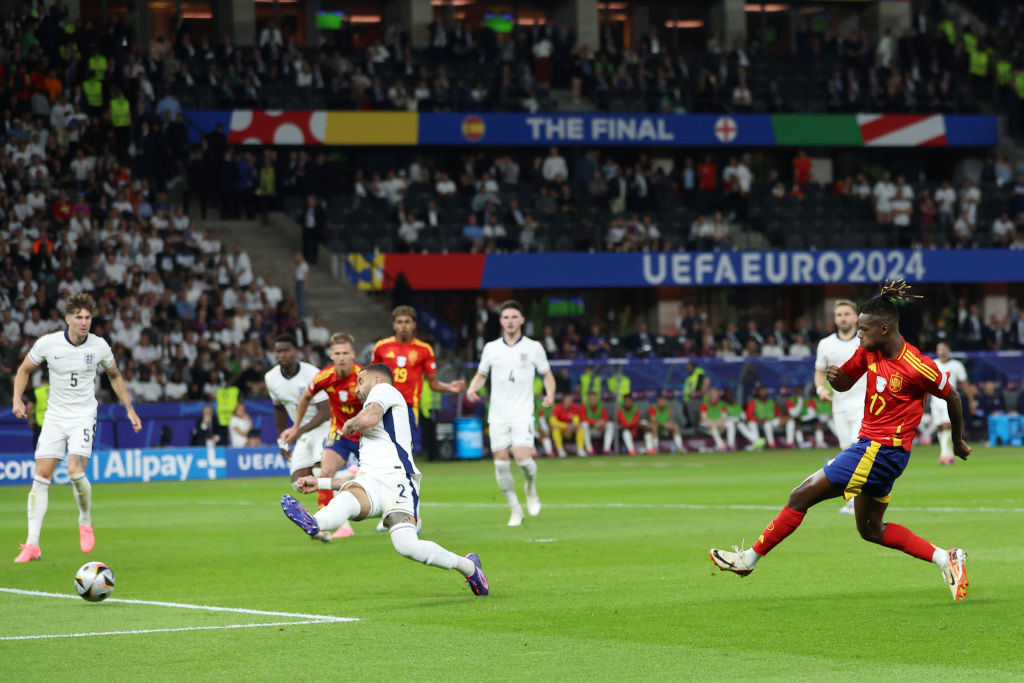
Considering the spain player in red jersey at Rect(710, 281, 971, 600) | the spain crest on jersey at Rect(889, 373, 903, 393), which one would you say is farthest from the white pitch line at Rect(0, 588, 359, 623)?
the spain crest on jersey at Rect(889, 373, 903, 393)

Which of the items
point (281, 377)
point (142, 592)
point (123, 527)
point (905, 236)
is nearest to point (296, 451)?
point (281, 377)

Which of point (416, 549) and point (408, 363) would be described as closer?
point (416, 549)

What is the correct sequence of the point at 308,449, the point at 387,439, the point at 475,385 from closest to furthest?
the point at 387,439 < the point at 308,449 < the point at 475,385

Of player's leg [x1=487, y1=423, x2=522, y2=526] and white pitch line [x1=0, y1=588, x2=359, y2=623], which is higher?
white pitch line [x1=0, y1=588, x2=359, y2=623]

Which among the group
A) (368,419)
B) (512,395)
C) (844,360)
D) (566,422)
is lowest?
(566,422)

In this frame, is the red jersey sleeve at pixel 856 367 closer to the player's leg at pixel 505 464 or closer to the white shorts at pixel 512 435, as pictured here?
the player's leg at pixel 505 464

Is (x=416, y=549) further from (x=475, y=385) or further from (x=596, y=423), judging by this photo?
(x=596, y=423)

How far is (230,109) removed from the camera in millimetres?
41188

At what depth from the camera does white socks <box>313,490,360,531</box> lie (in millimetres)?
10227

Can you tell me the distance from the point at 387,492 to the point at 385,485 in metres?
0.06

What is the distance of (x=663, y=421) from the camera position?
35.6 metres

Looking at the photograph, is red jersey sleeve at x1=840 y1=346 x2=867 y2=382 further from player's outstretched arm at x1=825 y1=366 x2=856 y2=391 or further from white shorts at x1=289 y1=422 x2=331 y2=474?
white shorts at x1=289 y1=422 x2=331 y2=474

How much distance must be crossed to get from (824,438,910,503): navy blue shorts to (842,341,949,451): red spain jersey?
2.7 inches

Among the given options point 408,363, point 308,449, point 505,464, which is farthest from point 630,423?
point 408,363
